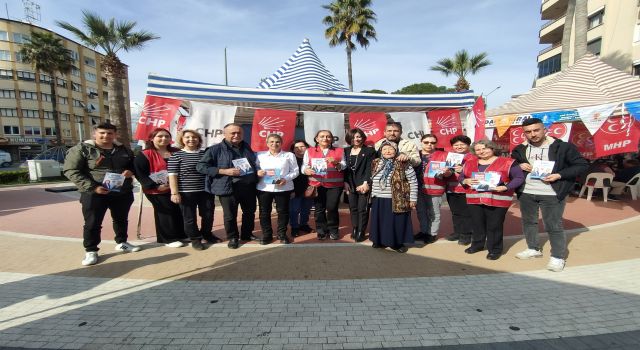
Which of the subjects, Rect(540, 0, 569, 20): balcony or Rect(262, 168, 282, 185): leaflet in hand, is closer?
Rect(262, 168, 282, 185): leaflet in hand

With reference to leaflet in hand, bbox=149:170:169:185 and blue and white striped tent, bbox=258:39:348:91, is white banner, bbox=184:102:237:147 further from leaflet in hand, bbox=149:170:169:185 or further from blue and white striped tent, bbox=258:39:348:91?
blue and white striped tent, bbox=258:39:348:91

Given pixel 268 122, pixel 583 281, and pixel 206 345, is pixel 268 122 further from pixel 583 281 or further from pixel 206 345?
pixel 583 281

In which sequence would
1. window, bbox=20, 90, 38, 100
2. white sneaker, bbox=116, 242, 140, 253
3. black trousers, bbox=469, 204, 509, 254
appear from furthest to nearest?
window, bbox=20, 90, 38, 100 < white sneaker, bbox=116, 242, 140, 253 < black trousers, bbox=469, 204, 509, 254

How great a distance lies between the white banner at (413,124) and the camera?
24.7 ft

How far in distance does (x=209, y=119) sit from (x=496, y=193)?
568cm

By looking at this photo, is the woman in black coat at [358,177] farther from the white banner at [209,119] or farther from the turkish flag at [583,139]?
the turkish flag at [583,139]

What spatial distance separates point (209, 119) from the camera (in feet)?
21.7

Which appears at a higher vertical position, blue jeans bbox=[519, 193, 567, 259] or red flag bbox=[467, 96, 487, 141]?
red flag bbox=[467, 96, 487, 141]

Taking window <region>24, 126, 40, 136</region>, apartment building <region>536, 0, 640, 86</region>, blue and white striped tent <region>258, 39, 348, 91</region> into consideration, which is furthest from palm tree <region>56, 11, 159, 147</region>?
window <region>24, 126, 40, 136</region>

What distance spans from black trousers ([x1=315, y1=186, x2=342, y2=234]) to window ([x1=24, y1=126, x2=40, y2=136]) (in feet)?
174

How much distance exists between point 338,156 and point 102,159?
11.0 ft

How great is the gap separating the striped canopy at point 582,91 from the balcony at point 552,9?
891 inches

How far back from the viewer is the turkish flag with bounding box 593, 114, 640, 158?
622cm

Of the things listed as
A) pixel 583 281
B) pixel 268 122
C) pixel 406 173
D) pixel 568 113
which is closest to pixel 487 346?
pixel 583 281
